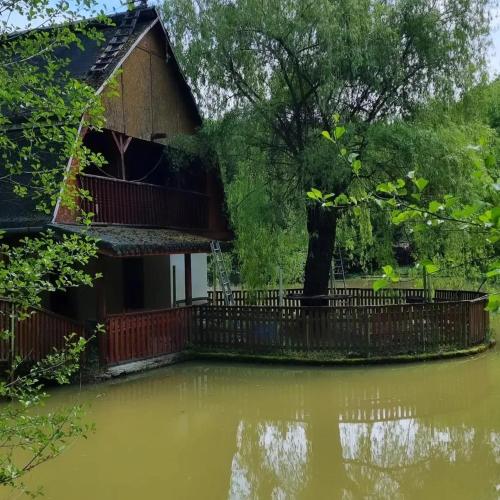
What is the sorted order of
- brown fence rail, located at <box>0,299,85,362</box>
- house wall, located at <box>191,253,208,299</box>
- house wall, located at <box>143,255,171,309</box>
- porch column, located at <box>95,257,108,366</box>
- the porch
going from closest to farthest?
brown fence rail, located at <box>0,299,85,362</box> → porch column, located at <box>95,257,108,366</box> → the porch → house wall, located at <box>143,255,171,309</box> → house wall, located at <box>191,253,208,299</box>

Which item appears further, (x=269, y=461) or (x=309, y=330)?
(x=309, y=330)

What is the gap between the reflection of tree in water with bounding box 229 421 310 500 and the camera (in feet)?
21.9

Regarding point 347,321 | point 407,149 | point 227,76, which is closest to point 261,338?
point 347,321

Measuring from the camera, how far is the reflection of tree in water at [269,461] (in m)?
6.68

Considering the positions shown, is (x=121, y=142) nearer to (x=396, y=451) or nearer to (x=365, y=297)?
(x=396, y=451)

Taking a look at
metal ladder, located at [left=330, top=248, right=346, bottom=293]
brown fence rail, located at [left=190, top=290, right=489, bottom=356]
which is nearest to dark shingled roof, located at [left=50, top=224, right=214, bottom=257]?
brown fence rail, located at [left=190, top=290, right=489, bottom=356]

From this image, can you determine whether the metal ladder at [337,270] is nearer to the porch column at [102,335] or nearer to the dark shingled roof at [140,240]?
the dark shingled roof at [140,240]

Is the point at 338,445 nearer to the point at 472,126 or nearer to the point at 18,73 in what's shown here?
the point at 18,73

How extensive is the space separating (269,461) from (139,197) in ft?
28.3

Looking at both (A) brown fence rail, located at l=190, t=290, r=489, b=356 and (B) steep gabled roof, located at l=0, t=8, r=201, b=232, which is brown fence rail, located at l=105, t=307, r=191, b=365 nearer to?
(A) brown fence rail, located at l=190, t=290, r=489, b=356

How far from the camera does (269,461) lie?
301 inches

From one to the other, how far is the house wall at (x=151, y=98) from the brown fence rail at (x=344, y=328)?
468 cm

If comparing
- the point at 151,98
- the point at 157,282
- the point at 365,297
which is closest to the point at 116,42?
the point at 151,98

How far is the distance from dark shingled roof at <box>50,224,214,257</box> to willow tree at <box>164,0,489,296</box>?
2587mm
